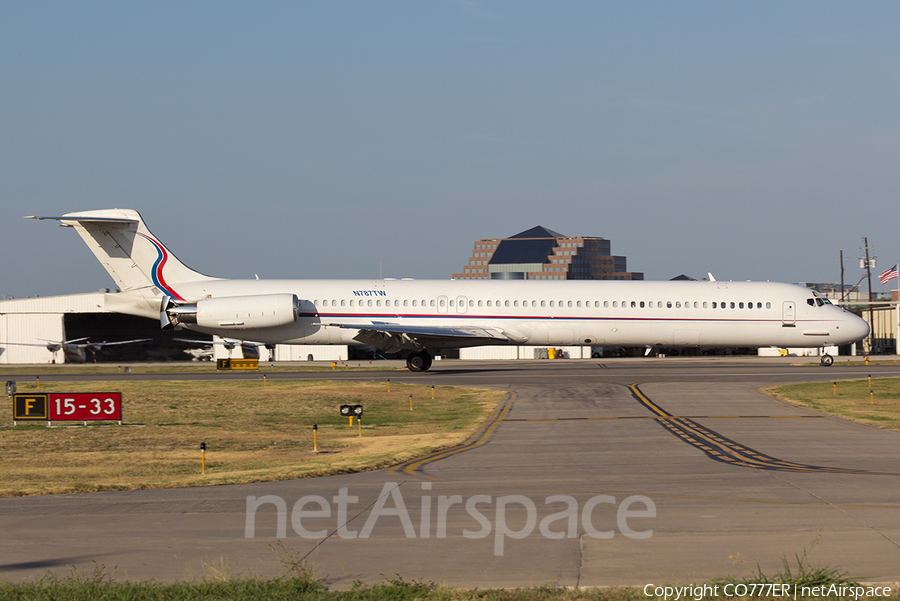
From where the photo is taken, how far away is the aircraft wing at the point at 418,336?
37.3m

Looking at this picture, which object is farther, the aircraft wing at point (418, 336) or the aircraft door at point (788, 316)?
the aircraft door at point (788, 316)

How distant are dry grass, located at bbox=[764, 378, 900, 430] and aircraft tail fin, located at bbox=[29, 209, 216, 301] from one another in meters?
27.7

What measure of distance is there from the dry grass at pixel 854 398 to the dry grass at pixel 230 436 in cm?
1024

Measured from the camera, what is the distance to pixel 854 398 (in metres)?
28.4

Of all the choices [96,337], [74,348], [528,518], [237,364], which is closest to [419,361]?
[237,364]

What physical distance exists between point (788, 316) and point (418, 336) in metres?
17.9

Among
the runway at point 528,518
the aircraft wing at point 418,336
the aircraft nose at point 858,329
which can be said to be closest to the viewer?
the runway at point 528,518

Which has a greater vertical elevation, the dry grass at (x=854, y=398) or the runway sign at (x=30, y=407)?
the runway sign at (x=30, y=407)

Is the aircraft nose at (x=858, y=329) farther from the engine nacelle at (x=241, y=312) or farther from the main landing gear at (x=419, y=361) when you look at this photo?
the engine nacelle at (x=241, y=312)

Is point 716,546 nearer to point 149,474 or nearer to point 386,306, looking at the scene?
point 149,474

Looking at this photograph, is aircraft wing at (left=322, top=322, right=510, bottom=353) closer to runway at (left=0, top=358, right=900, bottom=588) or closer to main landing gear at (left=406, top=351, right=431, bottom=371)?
main landing gear at (left=406, top=351, right=431, bottom=371)

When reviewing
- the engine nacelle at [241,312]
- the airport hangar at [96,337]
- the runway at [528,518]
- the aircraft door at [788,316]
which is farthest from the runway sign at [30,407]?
the airport hangar at [96,337]

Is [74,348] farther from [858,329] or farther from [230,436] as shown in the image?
[858,329]

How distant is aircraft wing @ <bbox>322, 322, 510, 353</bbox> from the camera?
3734 centimetres
